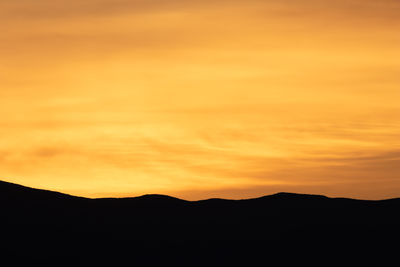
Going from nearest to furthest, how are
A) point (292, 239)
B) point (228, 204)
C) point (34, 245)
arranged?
1. point (34, 245)
2. point (292, 239)
3. point (228, 204)

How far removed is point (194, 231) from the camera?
83250mm

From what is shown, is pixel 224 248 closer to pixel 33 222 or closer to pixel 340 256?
pixel 340 256

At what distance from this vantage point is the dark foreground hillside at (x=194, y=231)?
3017 inches

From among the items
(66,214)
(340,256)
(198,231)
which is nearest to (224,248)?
(198,231)

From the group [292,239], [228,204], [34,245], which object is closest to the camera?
[34,245]

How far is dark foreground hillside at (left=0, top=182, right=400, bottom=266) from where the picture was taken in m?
76.6

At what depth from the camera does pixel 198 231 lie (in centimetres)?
8325

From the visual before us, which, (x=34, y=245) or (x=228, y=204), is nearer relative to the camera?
(x=34, y=245)

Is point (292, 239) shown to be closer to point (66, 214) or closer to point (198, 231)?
point (198, 231)

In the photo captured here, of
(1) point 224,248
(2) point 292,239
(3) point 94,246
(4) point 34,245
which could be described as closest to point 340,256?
(2) point 292,239

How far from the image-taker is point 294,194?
92.7 metres

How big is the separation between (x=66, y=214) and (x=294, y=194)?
2417 cm

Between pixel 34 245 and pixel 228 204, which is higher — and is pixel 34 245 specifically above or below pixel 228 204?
below

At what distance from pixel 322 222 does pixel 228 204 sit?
10.6m
